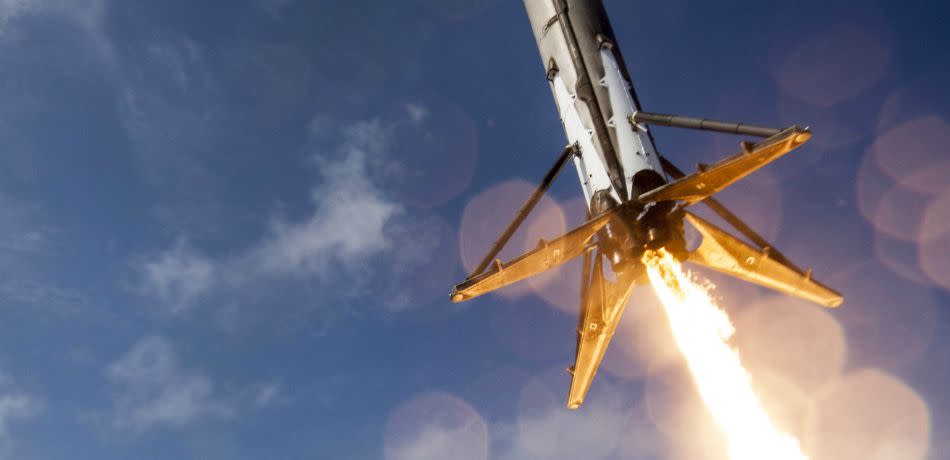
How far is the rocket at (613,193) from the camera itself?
11.9m

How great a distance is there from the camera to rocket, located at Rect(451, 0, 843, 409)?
11.9 meters

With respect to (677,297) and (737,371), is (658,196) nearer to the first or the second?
(677,297)

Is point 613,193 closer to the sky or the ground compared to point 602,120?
closer to the ground

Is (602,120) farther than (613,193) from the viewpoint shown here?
Yes

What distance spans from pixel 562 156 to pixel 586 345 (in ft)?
16.6

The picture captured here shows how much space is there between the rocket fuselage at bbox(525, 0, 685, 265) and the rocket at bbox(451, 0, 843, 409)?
Result: 1.1 inches

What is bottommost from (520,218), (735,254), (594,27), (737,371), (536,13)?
(737,371)

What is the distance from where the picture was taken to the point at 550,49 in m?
16.2

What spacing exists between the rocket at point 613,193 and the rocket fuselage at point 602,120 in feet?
0.09

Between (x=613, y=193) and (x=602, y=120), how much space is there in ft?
7.70

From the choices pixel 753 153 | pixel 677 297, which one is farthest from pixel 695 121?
pixel 677 297

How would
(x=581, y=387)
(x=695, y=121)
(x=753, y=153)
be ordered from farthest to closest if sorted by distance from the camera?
(x=581, y=387), (x=695, y=121), (x=753, y=153)

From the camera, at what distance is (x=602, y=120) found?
14.1m

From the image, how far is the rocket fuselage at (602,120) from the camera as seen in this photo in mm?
12102
